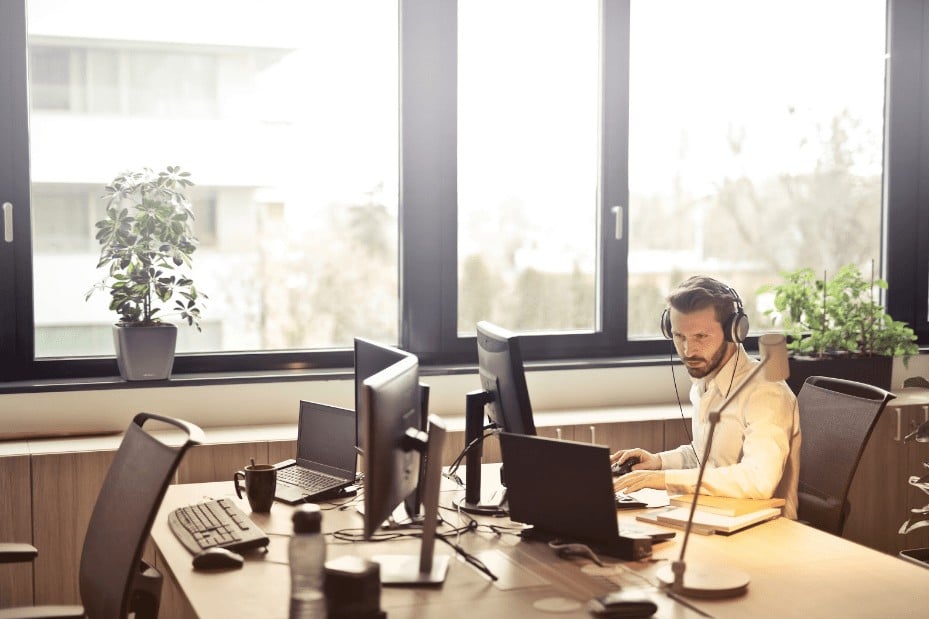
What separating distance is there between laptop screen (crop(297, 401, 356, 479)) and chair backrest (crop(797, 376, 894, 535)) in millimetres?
1291

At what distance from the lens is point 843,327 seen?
3922 millimetres

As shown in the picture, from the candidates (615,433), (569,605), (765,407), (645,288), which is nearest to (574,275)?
(645,288)

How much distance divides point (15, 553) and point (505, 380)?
1191 mm

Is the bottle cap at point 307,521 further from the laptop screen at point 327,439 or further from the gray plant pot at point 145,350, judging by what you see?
the gray plant pot at point 145,350

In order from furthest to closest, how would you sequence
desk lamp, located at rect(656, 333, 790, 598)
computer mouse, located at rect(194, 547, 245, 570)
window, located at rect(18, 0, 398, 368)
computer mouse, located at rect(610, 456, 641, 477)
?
window, located at rect(18, 0, 398, 368) < computer mouse, located at rect(610, 456, 641, 477) < computer mouse, located at rect(194, 547, 245, 570) < desk lamp, located at rect(656, 333, 790, 598)

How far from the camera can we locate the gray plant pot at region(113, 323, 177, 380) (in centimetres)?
333

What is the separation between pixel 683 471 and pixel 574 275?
1651 mm

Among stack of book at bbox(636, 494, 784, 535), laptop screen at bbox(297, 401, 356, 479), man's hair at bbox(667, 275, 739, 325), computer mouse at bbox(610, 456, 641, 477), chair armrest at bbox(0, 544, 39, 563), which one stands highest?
man's hair at bbox(667, 275, 739, 325)

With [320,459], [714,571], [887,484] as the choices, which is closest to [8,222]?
[320,459]

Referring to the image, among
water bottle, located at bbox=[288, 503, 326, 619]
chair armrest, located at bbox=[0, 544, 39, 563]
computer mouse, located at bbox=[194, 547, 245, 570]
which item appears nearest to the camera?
water bottle, located at bbox=[288, 503, 326, 619]

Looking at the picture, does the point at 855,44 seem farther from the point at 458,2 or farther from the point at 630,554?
the point at 630,554

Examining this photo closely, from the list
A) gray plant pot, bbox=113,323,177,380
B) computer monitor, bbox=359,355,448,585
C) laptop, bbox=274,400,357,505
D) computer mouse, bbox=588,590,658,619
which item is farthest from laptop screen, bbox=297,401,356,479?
computer mouse, bbox=588,590,658,619

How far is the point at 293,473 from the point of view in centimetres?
278

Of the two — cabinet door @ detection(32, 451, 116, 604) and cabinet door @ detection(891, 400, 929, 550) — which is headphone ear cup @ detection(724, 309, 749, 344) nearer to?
cabinet door @ detection(891, 400, 929, 550)
